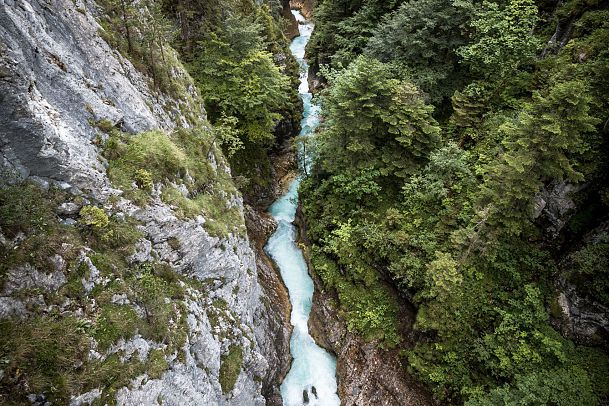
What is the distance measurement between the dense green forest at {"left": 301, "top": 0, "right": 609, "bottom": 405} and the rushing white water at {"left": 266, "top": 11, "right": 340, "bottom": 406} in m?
1.68

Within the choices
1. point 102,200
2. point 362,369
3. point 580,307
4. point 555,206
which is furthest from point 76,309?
point 555,206

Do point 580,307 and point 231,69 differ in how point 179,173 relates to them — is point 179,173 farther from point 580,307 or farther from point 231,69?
point 580,307

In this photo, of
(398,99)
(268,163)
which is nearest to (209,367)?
(398,99)

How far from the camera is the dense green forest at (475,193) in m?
12.3

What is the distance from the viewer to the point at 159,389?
8.21 m

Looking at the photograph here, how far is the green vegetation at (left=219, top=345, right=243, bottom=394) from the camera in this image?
10.7 meters

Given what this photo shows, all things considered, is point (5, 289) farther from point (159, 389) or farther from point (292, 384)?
point (292, 384)

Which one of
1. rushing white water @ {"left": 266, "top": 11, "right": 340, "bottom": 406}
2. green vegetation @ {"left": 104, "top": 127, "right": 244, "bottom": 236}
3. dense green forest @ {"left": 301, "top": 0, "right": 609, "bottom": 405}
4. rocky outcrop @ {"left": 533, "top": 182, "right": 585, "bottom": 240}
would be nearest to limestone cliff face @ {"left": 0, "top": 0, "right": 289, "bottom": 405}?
green vegetation @ {"left": 104, "top": 127, "right": 244, "bottom": 236}

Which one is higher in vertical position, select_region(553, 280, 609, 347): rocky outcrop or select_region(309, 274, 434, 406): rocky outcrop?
select_region(553, 280, 609, 347): rocky outcrop

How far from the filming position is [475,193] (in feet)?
49.4

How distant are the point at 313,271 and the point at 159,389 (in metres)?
11.6

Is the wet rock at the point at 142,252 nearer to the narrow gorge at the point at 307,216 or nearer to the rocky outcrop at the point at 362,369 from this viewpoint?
the narrow gorge at the point at 307,216

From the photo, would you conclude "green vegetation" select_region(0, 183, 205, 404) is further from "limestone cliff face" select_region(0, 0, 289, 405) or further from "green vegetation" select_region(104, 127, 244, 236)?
"green vegetation" select_region(104, 127, 244, 236)

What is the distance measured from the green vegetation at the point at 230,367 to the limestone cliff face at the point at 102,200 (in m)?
0.06
